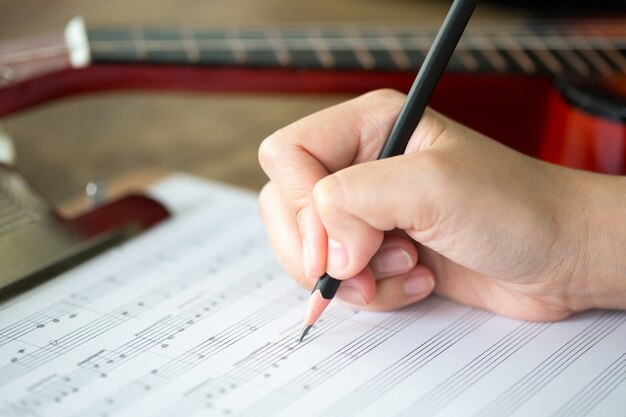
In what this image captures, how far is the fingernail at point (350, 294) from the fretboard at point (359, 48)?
0.34 m

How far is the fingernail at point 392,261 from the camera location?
1.79 feet

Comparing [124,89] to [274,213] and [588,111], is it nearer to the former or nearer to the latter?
[274,213]

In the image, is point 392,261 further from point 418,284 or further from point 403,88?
point 403,88

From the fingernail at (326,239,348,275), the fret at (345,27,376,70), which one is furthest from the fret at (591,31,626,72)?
the fingernail at (326,239,348,275)

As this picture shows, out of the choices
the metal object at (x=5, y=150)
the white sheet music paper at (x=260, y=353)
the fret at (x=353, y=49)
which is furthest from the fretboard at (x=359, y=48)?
the white sheet music paper at (x=260, y=353)

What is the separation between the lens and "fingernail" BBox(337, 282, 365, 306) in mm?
538

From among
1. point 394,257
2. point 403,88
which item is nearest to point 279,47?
point 403,88

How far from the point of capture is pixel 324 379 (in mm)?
472

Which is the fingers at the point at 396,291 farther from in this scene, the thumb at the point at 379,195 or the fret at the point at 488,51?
the fret at the point at 488,51

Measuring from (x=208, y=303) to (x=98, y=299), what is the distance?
0.24 ft

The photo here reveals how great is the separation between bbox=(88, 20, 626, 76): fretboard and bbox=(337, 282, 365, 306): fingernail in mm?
337

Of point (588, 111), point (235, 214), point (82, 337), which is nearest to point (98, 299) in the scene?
point (82, 337)

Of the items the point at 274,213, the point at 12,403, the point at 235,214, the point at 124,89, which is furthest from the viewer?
the point at 124,89

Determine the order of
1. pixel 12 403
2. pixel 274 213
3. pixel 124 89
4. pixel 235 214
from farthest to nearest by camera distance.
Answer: pixel 124 89
pixel 235 214
pixel 274 213
pixel 12 403
